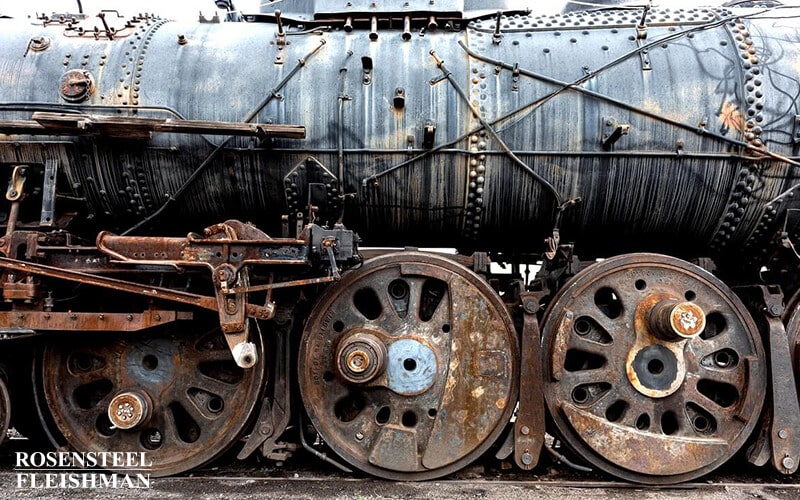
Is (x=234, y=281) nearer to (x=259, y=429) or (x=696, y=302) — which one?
(x=259, y=429)

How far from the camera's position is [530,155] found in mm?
3680

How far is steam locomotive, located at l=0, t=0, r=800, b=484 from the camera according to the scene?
356 centimetres

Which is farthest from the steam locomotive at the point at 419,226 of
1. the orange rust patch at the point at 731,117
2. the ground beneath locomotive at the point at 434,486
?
the ground beneath locomotive at the point at 434,486

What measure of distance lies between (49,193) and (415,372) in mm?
2634

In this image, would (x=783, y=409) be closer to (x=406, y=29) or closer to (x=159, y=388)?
(x=406, y=29)

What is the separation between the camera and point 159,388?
371cm

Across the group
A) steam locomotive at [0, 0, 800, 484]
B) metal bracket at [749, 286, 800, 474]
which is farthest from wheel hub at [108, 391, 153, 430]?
metal bracket at [749, 286, 800, 474]

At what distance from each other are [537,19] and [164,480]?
4038mm

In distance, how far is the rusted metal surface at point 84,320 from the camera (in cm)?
341

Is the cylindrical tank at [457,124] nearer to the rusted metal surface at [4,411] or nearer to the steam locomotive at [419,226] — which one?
the steam locomotive at [419,226]

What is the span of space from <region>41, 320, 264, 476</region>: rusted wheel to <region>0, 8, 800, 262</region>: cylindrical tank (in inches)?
35.0

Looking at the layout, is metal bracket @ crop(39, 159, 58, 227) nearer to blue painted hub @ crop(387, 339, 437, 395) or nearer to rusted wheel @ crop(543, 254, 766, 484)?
blue painted hub @ crop(387, 339, 437, 395)

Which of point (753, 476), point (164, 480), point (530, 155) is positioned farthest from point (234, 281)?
point (753, 476)

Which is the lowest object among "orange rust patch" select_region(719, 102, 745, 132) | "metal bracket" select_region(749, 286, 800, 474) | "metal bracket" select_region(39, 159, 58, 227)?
"metal bracket" select_region(749, 286, 800, 474)
